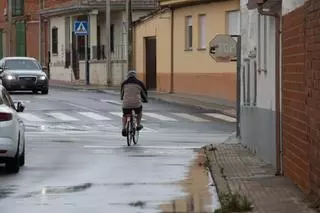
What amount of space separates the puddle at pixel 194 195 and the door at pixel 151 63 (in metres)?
31.8

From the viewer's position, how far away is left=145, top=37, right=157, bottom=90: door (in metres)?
48.7

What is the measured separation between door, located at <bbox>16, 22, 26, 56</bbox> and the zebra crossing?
39706 millimetres

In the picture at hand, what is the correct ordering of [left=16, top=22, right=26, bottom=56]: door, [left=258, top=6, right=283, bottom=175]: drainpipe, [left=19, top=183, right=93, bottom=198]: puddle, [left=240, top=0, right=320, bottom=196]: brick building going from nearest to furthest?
[left=240, top=0, right=320, bottom=196]: brick building < [left=19, top=183, right=93, bottom=198]: puddle < [left=258, top=6, right=283, bottom=175]: drainpipe < [left=16, top=22, right=26, bottom=56]: door

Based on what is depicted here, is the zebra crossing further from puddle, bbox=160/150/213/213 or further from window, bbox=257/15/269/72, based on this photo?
puddle, bbox=160/150/213/213

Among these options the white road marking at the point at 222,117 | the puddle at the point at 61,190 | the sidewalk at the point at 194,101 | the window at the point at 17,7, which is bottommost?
the white road marking at the point at 222,117

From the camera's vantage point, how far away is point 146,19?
48.8 metres

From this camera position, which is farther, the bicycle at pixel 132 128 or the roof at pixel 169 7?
the roof at pixel 169 7

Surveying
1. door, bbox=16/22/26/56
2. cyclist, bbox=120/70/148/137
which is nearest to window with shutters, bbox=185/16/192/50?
cyclist, bbox=120/70/148/137

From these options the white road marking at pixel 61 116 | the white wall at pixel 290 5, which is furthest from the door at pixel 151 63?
the white wall at pixel 290 5

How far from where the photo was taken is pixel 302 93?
1228 centimetres

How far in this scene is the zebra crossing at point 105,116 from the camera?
2995cm

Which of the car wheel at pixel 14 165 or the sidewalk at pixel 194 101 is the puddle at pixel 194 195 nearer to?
the car wheel at pixel 14 165

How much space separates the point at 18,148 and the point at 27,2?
5711 cm

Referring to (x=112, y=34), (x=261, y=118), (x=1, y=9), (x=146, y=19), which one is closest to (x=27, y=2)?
(x=1, y=9)
